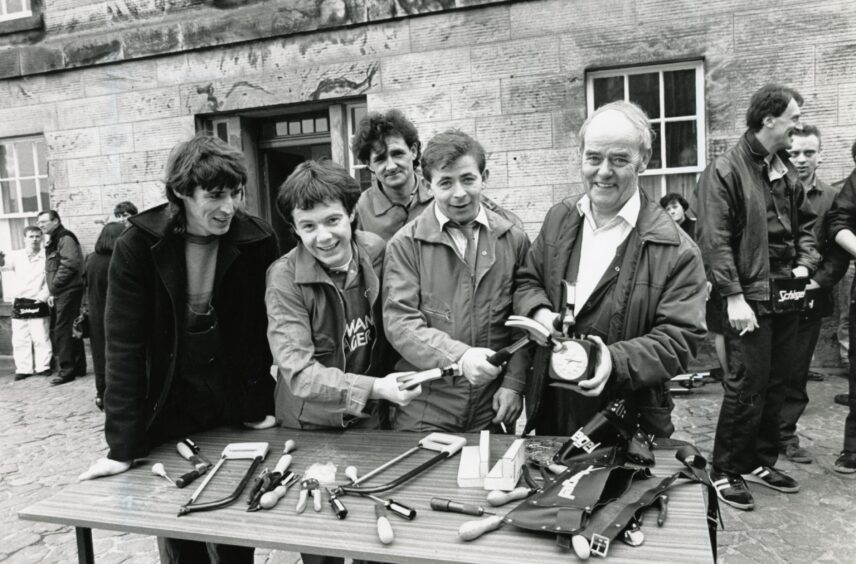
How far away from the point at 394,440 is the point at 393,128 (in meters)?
1.75

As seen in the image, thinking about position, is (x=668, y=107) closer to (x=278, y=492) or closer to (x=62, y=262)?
(x=278, y=492)

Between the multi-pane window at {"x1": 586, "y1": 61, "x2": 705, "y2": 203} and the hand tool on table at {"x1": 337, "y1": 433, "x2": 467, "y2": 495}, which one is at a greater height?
the multi-pane window at {"x1": 586, "y1": 61, "x2": 705, "y2": 203}

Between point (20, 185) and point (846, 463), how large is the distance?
33.9ft

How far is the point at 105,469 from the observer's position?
226 cm

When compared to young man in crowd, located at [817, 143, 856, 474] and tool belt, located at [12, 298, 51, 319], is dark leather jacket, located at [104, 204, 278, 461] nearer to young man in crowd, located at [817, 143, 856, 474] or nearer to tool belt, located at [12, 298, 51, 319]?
young man in crowd, located at [817, 143, 856, 474]

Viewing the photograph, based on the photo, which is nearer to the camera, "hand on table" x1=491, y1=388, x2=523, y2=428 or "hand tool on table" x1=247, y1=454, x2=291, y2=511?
"hand tool on table" x1=247, y1=454, x2=291, y2=511

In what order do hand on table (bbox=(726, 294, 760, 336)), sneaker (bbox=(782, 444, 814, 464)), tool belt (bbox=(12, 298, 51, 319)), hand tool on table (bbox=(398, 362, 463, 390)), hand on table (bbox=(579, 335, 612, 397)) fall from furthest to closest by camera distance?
tool belt (bbox=(12, 298, 51, 319))
sneaker (bbox=(782, 444, 814, 464))
hand on table (bbox=(726, 294, 760, 336))
hand tool on table (bbox=(398, 362, 463, 390))
hand on table (bbox=(579, 335, 612, 397))

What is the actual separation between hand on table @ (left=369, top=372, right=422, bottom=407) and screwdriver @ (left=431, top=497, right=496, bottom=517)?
43cm

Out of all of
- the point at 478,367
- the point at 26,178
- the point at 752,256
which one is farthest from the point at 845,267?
the point at 26,178

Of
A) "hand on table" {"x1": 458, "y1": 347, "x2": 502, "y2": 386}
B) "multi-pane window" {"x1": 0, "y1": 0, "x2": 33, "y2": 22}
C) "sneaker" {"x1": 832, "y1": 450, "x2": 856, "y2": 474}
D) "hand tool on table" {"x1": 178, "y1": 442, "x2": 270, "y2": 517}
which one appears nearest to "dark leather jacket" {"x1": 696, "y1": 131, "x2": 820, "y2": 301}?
"sneaker" {"x1": 832, "y1": 450, "x2": 856, "y2": 474}

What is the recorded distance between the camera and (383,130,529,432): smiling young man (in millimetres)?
2479

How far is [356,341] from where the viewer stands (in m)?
2.55

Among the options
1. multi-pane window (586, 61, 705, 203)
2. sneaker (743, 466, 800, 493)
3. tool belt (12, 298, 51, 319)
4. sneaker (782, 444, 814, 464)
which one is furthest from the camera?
tool belt (12, 298, 51, 319)

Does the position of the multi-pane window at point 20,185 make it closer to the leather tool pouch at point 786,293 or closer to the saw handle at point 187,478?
the saw handle at point 187,478
